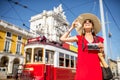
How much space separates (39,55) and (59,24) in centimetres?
4136

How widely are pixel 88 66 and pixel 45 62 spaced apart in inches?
283

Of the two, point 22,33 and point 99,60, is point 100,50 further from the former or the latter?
point 22,33

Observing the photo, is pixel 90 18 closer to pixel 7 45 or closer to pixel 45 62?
pixel 45 62

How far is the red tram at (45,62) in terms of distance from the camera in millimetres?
9008

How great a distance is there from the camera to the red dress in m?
2.09

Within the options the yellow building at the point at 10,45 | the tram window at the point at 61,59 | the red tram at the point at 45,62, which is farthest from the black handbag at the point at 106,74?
the yellow building at the point at 10,45

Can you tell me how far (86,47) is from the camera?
2.26 meters

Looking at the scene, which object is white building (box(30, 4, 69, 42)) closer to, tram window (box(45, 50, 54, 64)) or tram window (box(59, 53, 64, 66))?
tram window (box(59, 53, 64, 66))

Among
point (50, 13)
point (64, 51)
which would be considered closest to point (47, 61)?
point (64, 51)

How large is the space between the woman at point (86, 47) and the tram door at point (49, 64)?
6746mm

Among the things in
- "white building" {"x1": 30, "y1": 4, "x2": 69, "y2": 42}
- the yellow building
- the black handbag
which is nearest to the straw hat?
the black handbag

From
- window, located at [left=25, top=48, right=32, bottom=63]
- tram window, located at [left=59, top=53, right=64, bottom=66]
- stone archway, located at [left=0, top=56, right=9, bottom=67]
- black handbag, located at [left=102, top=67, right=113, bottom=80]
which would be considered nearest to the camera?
Result: black handbag, located at [left=102, top=67, right=113, bottom=80]

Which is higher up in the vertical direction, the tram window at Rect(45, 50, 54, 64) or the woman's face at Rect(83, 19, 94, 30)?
the woman's face at Rect(83, 19, 94, 30)

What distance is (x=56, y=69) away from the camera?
30.6 feet
